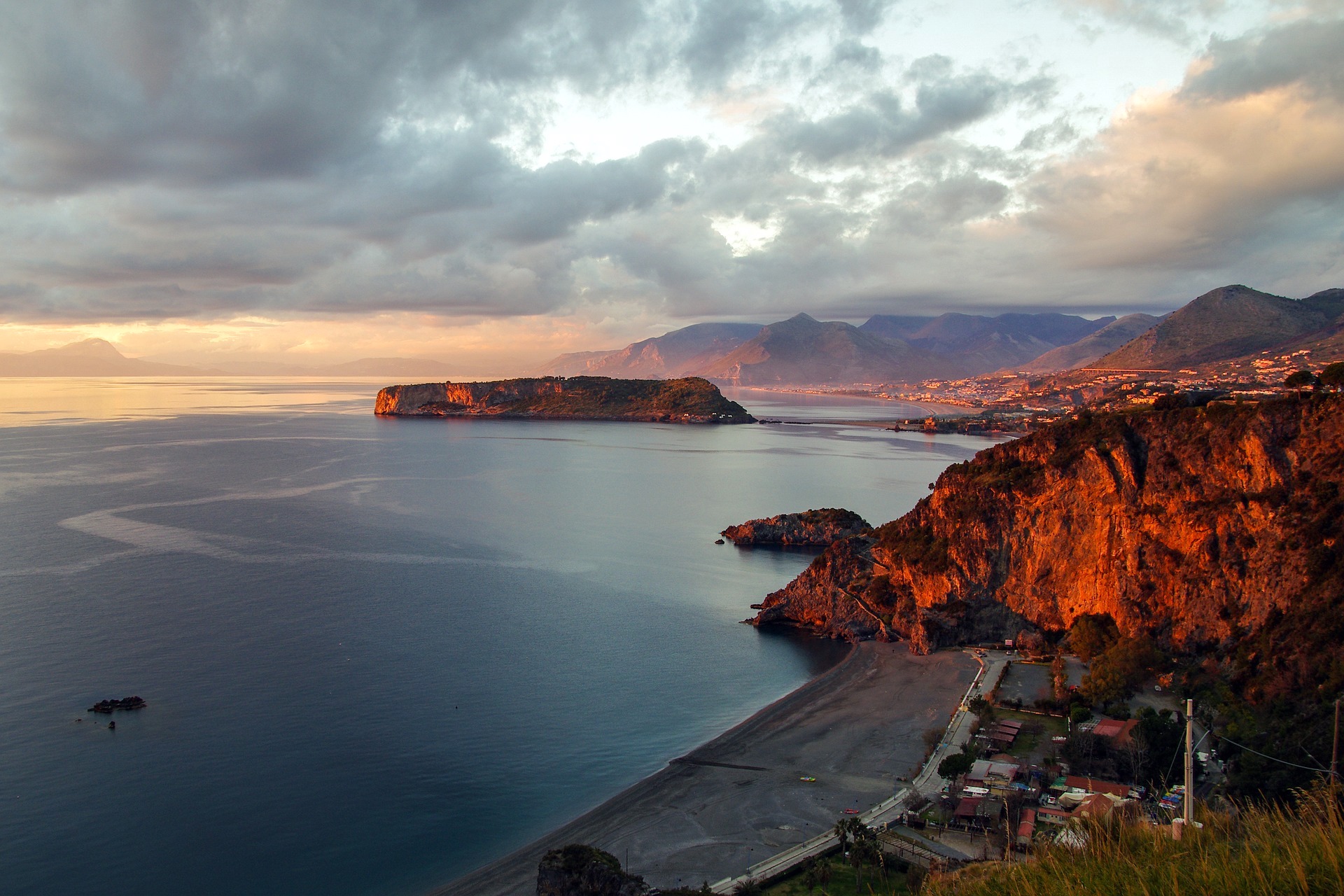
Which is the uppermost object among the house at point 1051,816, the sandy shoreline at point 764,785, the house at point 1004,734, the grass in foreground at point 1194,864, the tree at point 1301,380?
the tree at point 1301,380

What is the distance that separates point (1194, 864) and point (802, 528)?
5713cm

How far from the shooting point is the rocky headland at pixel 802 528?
61.5m

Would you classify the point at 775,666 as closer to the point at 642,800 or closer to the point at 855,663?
the point at 855,663

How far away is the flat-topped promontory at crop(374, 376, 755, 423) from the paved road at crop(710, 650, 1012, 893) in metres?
151

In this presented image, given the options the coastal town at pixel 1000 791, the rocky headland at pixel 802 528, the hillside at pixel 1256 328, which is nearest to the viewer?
the coastal town at pixel 1000 791

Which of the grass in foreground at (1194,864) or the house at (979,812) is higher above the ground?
the grass in foreground at (1194,864)

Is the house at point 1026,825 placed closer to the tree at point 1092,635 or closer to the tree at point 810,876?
the tree at point 810,876

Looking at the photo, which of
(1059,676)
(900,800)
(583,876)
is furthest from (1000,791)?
(583,876)

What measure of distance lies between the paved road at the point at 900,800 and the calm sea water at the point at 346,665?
21.4 feet

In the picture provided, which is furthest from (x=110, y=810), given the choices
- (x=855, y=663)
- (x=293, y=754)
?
(x=855, y=663)

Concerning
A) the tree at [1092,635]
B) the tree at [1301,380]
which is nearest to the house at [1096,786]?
the tree at [1092,635]

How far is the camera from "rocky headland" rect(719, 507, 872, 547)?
61469 mm

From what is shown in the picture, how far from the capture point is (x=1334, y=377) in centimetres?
3341

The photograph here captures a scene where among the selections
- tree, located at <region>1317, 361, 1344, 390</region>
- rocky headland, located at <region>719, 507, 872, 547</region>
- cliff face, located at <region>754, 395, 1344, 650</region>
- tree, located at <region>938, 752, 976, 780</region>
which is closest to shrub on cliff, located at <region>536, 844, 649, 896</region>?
tree, located at <region>938, 752, 976, 780</region>
